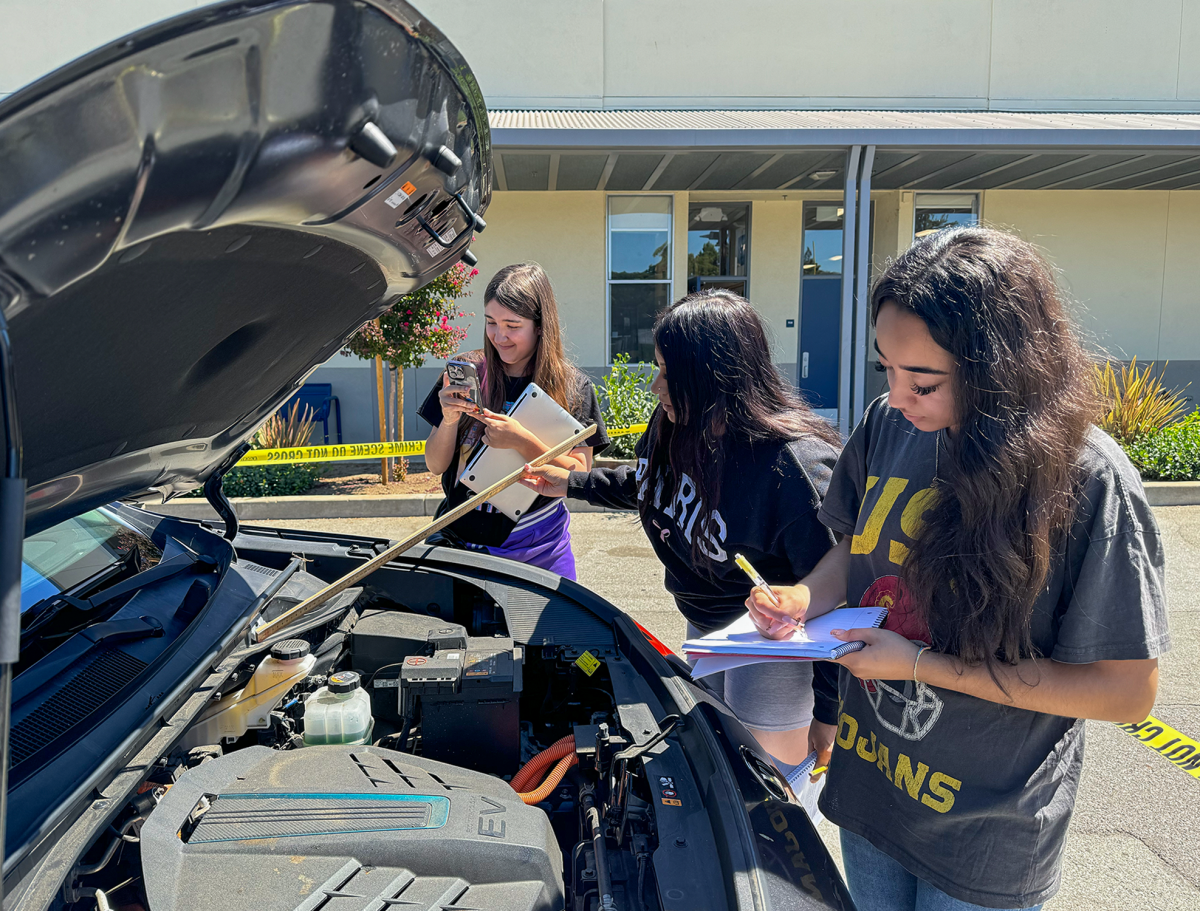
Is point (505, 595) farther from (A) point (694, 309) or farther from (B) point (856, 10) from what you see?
(B) point (856, 10)

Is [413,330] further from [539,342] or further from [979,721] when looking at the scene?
[979,721]

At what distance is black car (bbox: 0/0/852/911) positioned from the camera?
833mm

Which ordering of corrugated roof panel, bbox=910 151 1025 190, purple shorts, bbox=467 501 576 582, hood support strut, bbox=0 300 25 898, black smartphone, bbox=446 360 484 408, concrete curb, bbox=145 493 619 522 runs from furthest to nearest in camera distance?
1. corrugated roof panel, bbox=910 151 1025 190
2. concrete curb, bbox=145 493 619 522
3. purple shorts, bbox=467 501 576 582
4. black smartphone, bbox=446 360 484 408
5. hood support strut, bbox=0 300 25 898

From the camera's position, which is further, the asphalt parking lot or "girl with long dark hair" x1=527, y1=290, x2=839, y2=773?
the asphalt parking lot

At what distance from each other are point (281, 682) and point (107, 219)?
1.32m

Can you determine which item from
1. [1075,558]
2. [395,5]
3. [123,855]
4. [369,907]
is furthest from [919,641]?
[123,855]

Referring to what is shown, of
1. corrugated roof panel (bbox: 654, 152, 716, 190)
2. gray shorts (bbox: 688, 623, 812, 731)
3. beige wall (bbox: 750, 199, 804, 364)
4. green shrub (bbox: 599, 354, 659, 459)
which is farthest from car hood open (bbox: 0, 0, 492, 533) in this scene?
beige wall (bbox: 750, 199, 804, 364)

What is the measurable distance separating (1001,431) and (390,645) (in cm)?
169

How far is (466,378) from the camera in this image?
2.74 meters

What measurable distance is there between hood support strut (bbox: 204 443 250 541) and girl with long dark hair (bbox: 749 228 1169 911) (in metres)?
1.55

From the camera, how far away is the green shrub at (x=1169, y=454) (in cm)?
792

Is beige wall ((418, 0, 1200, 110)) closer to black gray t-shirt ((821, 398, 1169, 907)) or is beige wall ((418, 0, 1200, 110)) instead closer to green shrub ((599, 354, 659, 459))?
green shrub ((599, 354, 659, 459))

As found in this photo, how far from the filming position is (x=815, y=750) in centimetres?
213

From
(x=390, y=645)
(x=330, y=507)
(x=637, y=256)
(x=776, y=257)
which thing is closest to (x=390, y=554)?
(x=390, y=645)
